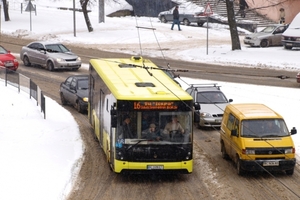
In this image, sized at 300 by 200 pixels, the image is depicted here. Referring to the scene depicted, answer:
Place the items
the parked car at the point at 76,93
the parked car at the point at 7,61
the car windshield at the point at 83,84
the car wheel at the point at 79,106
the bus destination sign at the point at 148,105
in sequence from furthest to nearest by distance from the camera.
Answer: the parked car at the point at 7,61 → the car windshield at the point at 83,84 → the car wheel at the point at 79,106 → the parked car at the point at 76,93 → the bus destination sign at the point at 148,105

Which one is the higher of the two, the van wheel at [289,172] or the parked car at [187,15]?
the parked car at [187,15]

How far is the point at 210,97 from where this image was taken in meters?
27.4

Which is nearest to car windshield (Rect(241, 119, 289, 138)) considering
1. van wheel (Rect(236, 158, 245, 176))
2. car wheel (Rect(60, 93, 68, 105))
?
van wheel (Rect(236, 158, 245, 176))

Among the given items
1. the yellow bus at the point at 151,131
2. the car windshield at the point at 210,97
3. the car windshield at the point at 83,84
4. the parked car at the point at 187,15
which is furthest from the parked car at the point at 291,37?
the yellow bus at the point at 151,131

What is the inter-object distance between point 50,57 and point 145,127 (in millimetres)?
21231

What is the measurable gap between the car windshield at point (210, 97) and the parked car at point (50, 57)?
1258 cm

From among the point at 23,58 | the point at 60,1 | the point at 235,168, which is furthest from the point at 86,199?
the point at 60,1

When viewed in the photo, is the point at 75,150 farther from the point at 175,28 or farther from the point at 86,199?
the point at 175,28

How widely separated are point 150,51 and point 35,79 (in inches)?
501

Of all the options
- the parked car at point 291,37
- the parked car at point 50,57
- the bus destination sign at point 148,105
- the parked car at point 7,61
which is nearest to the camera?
the bus destination sign at point 148,105

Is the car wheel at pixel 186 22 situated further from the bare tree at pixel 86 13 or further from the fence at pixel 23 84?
the fence at pixel 23 84

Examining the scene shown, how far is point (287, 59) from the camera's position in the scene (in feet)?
142

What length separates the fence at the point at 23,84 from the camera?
2776 cm

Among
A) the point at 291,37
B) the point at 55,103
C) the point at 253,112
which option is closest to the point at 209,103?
the point at 253,112
